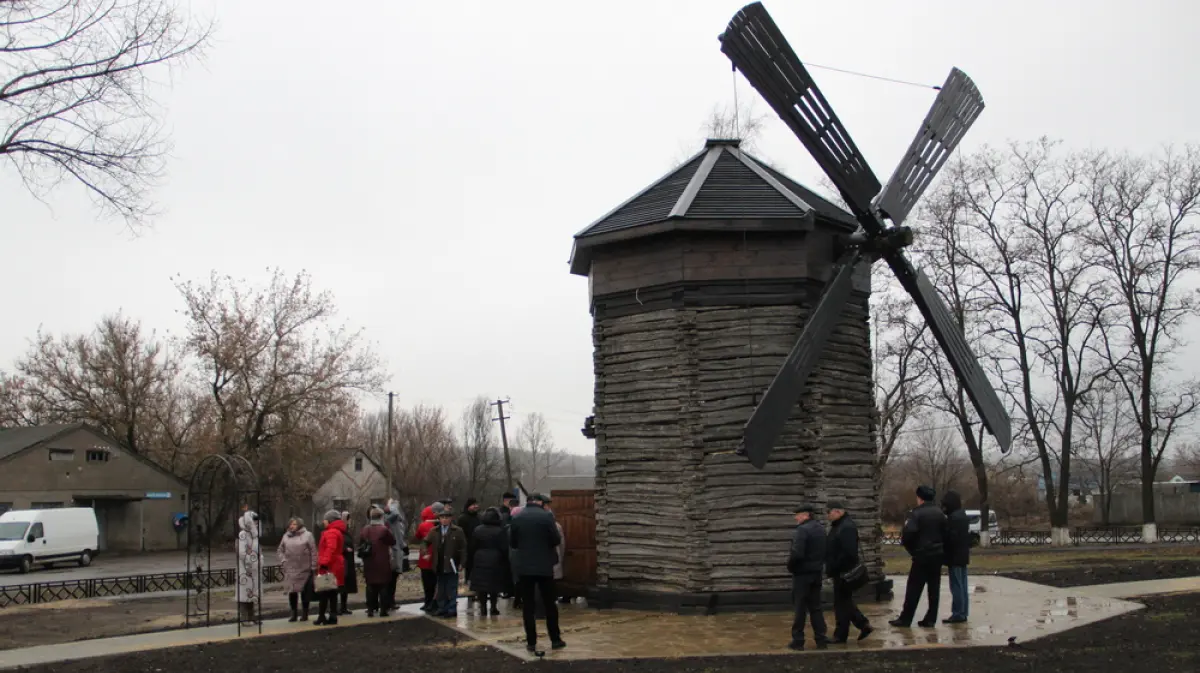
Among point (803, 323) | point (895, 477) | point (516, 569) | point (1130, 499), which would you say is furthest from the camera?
point (895, 477)

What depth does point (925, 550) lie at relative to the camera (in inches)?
480

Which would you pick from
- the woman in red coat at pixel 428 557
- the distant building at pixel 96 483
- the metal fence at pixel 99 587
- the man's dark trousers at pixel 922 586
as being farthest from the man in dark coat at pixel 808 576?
the distant building at pixel 96 483

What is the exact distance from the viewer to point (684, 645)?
1169 cm

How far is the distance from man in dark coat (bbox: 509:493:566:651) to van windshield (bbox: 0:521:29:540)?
30.7 metres

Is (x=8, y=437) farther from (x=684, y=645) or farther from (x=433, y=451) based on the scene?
(x=684, y=645)

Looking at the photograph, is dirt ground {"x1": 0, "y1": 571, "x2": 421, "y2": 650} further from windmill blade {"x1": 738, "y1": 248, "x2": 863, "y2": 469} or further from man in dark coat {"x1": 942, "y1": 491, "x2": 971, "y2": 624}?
man in dark coat {"x1": 942, "y1": 491, "x2": 971, "y2": 624}

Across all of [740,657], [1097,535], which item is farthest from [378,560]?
[1097,535]

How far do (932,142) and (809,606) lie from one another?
961 cm

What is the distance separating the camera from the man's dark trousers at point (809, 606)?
11242mm

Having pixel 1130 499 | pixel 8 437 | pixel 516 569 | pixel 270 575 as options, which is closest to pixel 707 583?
pixel 516 569

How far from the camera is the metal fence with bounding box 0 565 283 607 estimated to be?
22.7 metres

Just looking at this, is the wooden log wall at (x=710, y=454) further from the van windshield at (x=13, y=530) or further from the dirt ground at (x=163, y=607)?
the van windshield at (x=13, y=530)

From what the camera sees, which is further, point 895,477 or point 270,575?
point 895,477

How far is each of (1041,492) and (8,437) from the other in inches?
3149
